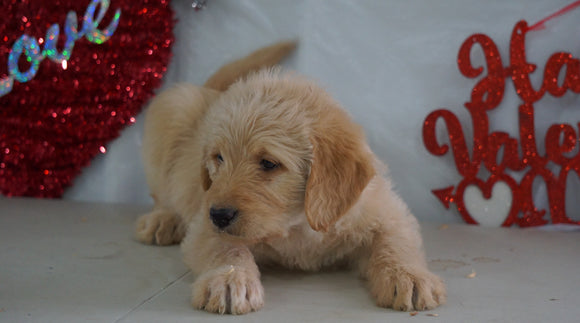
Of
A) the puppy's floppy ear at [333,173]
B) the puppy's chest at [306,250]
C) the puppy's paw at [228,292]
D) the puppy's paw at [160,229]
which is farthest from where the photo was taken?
the puppy's paw at [160,229]

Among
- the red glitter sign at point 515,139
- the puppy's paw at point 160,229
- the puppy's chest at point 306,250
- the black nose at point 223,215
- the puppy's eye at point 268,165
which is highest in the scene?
the red glitter sign at point 515,139

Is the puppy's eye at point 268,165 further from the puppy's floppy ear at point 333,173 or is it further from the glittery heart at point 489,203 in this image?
the glittery heart at point 489,203

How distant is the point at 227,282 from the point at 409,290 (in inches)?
24.3

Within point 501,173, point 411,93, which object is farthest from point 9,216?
point 501,173

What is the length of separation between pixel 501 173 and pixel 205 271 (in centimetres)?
211

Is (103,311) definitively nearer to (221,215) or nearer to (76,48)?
(221,215)

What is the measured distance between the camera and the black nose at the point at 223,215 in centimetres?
195

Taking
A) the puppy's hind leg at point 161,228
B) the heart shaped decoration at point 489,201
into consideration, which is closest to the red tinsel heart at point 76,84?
the puppy's hind leg at point 161,228

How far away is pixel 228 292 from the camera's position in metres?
1.97

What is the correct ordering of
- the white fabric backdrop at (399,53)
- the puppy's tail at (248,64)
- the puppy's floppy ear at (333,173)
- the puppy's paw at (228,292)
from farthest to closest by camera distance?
the white fabric backdrop at (399,53), the puppy's tail at (248,64), the puppy's floppy ear at (333,173), the puppy's paw at (228,292)

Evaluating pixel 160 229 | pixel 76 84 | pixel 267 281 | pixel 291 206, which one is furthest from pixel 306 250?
pixel 76 84

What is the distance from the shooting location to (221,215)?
1.95 metres

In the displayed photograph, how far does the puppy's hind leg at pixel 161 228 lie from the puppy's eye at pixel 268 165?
110 centimetres

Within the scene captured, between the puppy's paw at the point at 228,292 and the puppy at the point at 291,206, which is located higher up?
the puppy at the point at 291,206
